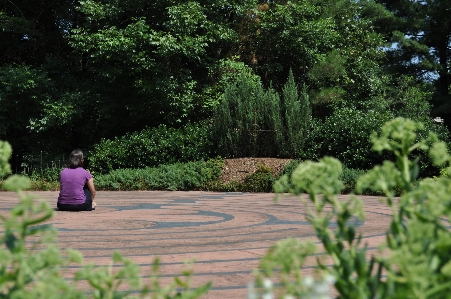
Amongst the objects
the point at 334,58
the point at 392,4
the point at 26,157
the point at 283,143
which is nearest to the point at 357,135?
the point at 283,143

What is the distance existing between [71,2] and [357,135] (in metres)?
13.0

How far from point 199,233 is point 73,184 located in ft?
8.65

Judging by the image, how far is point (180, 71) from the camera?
1861 centimetres

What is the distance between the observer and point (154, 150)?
16.8 m

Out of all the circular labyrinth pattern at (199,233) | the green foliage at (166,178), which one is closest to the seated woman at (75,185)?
the circular labyrinth pattern at (199,233)

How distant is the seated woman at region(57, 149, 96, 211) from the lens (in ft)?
26.9

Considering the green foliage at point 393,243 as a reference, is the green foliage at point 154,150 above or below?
above

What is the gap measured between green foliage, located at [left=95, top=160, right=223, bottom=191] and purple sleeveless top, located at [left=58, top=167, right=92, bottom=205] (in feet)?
19.6

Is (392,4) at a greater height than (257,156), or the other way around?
(392,4)

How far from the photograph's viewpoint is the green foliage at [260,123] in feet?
52.1

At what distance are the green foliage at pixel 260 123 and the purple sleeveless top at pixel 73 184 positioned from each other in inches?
319

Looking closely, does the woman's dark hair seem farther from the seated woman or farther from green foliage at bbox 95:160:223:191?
green foliage at bbox 95:160:223:191

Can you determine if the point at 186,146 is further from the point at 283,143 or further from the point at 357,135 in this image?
the point at 357,135

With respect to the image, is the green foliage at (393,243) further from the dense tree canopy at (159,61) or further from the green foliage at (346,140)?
the dense tree canopy at (159,61)
